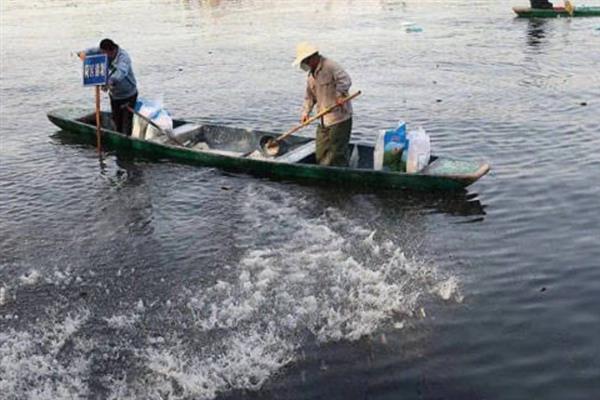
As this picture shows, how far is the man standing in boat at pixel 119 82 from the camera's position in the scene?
13.6 metres

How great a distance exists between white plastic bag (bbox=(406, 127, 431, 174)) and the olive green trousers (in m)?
1.16

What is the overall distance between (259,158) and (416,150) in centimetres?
309

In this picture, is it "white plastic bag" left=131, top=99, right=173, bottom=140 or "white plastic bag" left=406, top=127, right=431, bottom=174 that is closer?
"white plastic bag" left=406, top=127, right=431, bottom=174

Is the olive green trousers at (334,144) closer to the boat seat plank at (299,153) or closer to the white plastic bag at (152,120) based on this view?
the boat seat plank at (299,153)

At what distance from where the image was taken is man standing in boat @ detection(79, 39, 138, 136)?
Answer: 13.6 m

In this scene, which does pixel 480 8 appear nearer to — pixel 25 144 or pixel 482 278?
pixel 25 144

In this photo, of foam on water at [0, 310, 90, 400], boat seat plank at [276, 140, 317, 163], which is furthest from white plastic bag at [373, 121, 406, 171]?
foam on water at [0, 310, 90, 400]

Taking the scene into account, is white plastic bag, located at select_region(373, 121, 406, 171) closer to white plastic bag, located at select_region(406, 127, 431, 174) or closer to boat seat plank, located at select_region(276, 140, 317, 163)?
white plastic bag, located at select_region(406, 127, 431, 174)

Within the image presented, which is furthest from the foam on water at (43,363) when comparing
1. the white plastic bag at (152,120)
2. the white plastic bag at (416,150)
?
the white plastic bag at (152,120)

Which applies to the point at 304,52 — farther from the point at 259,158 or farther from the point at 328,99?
the point at 259,158

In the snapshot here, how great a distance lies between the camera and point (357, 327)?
24.7 ft

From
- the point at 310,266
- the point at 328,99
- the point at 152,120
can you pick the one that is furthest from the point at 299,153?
the point at 310,266

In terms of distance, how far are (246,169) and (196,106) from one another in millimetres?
7038

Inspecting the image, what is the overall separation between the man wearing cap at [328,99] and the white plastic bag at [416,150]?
1.18 meters
